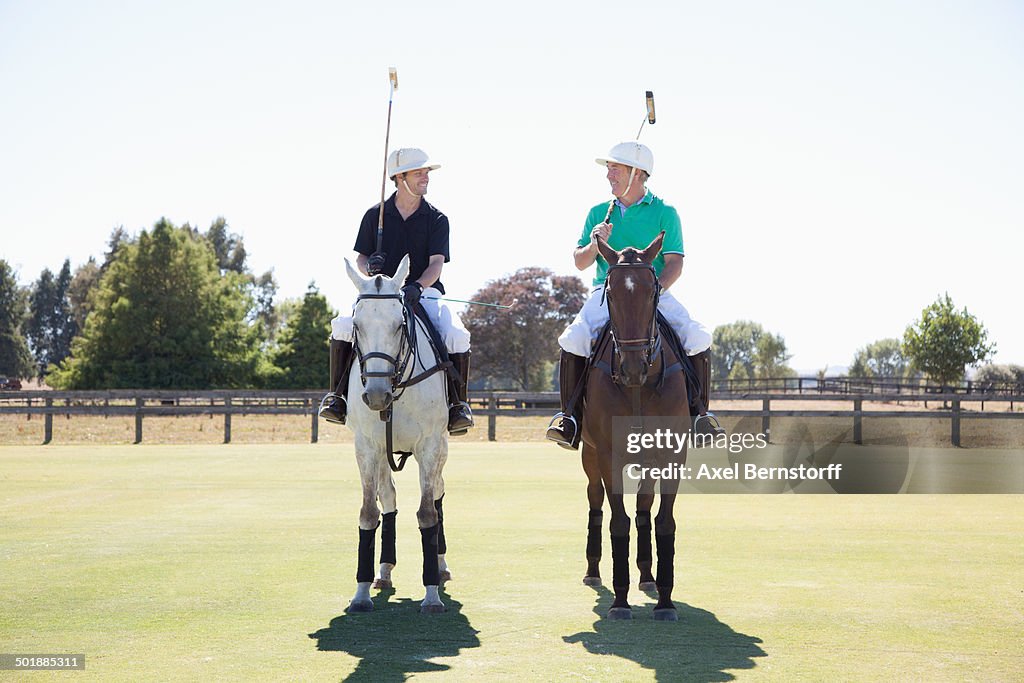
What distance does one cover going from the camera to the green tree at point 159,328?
50.9m

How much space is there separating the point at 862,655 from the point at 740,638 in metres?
0.71

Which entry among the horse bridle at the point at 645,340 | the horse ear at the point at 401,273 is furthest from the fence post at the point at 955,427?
the horse ear at the point at 401,273

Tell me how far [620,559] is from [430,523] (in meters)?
1.37

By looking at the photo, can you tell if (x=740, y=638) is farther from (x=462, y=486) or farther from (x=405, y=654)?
(x=462, y=486)

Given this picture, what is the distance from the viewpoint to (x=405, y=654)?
566cm

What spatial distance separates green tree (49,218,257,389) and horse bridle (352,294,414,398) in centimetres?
4627

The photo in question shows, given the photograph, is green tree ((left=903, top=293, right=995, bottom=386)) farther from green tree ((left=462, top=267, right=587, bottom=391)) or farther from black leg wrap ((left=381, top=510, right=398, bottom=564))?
black leg wrap ((left=381, top=510, right=398, bottom=564))

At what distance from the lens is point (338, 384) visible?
7668 mm

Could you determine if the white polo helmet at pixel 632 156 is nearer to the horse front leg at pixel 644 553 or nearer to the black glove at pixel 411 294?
the black glove at pixel 411 294

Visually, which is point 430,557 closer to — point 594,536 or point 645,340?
point 594,536

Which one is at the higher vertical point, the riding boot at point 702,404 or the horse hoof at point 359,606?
the riding boot at point 702,404

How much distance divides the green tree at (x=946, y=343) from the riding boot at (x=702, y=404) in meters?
55.3

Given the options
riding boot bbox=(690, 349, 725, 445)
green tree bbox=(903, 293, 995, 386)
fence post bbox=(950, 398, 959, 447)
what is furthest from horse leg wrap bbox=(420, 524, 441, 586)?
green tree bbox=(903, 293, 995, 386)

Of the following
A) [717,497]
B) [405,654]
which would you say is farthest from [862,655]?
[717,497]
